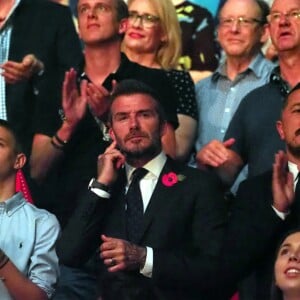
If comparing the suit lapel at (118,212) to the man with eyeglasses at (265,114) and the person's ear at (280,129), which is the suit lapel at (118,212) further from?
the person's ear at (280,129)

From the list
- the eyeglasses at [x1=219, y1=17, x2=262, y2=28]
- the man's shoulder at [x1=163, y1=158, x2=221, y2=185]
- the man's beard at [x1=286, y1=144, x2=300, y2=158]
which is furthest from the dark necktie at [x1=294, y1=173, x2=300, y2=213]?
the eyeglasses at [x1=219, y1=17, x2=262, y2=28]

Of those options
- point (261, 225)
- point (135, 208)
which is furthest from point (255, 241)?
point (135, 208)

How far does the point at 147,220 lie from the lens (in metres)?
6.88

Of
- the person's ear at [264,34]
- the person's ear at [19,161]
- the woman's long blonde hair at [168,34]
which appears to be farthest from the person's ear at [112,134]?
the person's ear at [264,34]

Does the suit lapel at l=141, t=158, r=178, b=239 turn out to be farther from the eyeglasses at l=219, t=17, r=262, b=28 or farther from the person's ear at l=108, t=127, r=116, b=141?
the eyeglasses at l=219, t=17, r=262, b=28

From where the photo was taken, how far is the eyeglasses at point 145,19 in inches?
326

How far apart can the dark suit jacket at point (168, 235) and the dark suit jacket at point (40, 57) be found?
→ 41.5 inches

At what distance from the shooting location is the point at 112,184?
23.0 feet

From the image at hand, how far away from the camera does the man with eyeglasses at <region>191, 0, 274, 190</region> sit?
8.11 m

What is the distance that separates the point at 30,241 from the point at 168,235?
655 mm

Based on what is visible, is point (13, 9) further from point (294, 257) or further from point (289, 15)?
point (294, 257)

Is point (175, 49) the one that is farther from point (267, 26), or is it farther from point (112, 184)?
point (112, 184)

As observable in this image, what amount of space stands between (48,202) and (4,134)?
78 centimetres

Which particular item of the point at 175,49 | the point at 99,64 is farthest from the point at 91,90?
the point at 175,49
